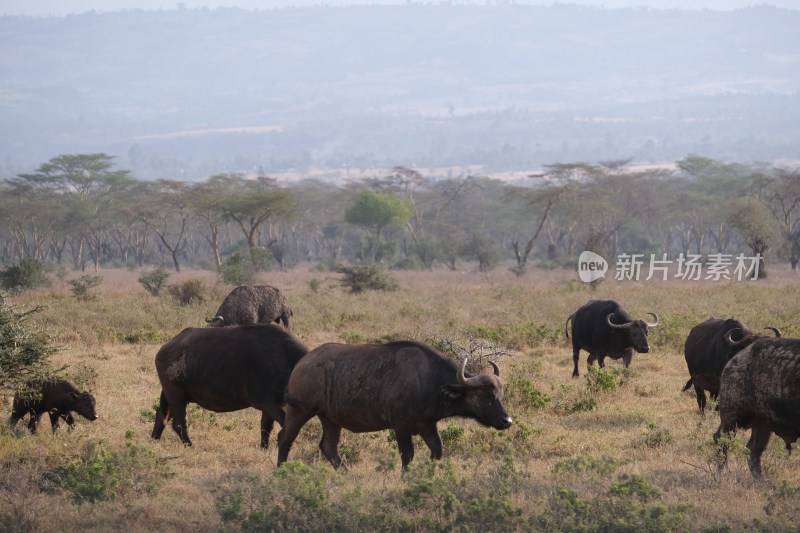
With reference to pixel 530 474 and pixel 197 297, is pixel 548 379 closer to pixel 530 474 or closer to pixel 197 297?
pixel 530 474

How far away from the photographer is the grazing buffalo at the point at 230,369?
930 centimetres

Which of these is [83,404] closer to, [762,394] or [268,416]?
[268,416]

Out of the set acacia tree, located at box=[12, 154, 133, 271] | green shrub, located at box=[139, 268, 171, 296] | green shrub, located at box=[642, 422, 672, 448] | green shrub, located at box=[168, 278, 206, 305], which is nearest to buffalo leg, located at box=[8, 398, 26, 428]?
green shrub, located at box=[642, 422, 672, 448]

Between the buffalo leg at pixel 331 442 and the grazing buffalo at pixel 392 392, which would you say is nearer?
the grazing buffalo at pixel 392 392

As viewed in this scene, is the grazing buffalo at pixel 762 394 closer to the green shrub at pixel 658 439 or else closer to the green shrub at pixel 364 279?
the green shrub at pixel 658 439

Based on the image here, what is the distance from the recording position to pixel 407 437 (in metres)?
8.27

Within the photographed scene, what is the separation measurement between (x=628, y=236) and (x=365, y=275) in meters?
46.9

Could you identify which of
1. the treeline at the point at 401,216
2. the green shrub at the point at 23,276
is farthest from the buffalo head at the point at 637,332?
the treeline at the point at 401,216

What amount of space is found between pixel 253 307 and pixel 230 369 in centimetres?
835

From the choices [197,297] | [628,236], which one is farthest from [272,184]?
[197,297]

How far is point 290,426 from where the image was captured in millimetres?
8727

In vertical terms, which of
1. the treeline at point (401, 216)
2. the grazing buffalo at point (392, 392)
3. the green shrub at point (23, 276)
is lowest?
the treeline at point (401, 216)

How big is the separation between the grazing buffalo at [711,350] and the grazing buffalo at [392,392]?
3396mm

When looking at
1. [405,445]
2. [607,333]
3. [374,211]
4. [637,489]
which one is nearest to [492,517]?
[637,489]
